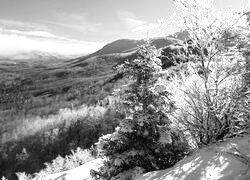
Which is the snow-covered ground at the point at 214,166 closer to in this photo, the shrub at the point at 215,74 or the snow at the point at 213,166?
the snow at the point at 213,166

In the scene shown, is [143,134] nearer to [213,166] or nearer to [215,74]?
[215,74]

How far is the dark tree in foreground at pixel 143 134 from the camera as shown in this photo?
1376 cm

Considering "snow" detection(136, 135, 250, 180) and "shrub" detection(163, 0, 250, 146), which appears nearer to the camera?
"snow" detection(136, 135, 250, 180)

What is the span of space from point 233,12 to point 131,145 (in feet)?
23.9

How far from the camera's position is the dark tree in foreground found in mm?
13758

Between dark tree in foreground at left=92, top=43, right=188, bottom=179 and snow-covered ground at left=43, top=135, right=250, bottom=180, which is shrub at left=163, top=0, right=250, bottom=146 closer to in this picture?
dark tree in foreground at left=92, top=43, right=188, bottom=179

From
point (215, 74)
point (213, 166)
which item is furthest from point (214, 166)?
point (215, 74)

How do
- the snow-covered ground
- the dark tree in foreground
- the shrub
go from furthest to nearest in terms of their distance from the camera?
1. the dark tree in foreground
2. the shrub
3. the snow-covered ground

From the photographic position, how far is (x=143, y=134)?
13.8m

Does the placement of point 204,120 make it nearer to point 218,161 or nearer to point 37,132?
point 218,161

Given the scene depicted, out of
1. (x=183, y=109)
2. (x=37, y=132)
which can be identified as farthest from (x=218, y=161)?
(x=37, y=132)

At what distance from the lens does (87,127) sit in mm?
80500

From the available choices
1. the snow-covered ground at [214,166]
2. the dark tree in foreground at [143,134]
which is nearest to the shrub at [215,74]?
the dark tree in foreground at [143,134]

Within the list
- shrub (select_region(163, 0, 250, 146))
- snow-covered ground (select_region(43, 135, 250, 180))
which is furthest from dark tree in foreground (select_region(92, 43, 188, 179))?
A: snow-covered ground (select_region(43, 135, 250, 180))
